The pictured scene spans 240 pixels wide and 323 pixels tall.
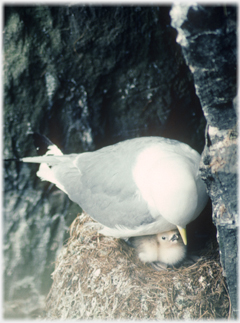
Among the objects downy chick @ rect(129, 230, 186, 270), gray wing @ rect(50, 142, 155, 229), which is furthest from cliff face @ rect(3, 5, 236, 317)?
downy chick @ rect(129, 230, 186, 270)

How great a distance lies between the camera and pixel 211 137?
3.78 ft

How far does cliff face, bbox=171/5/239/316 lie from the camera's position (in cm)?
99

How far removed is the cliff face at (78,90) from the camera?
1.84 meters

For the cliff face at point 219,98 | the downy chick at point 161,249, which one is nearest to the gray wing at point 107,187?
the downy chick at point 161,249

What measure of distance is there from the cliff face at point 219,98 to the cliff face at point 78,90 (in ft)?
3.00

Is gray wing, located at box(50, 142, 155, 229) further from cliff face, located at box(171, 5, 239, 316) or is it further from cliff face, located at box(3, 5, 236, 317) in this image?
cliff face, located at box(171, 5, 239, 316)

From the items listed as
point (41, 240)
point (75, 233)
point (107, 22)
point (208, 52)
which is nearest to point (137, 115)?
point (107, 22)

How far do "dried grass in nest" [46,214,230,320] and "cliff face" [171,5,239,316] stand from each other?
336mm

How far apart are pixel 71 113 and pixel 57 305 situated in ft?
4.21

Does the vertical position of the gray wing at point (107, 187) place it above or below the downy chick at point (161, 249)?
above

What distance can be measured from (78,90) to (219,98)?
3.77 ft

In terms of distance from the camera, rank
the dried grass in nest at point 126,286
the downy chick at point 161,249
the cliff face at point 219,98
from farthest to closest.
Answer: the downy chick at point 161,249 → the dried grass in nest at point 126,286 → the cliff face at point 219,98

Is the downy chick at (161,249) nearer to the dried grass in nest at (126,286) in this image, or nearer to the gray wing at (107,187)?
the dried grass in nest at (126,286)

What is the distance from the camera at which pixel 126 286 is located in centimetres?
171
